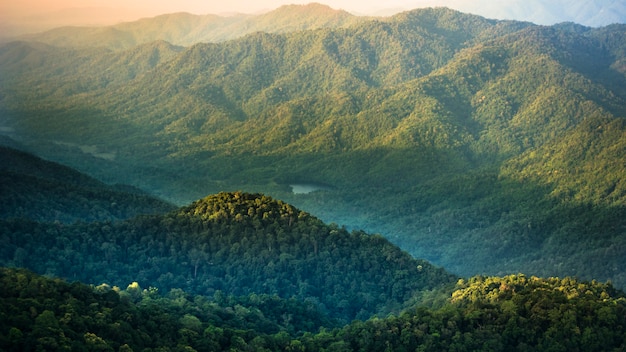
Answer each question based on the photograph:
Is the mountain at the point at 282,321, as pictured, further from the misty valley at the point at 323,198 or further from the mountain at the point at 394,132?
the mountain at the point at 394,132

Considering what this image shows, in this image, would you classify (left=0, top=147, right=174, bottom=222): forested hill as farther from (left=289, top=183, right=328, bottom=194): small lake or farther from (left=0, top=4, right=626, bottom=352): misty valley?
(left=289, top=183, right=328, bottom=194): small lake

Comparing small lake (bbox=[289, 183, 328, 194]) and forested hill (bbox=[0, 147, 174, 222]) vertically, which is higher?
forested hill (bbox=[0, 147, 174, 222])

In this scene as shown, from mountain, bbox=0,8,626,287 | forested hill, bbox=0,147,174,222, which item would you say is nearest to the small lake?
mountain, bbox=0,8,626,287

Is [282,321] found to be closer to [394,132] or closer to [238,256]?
[238,256]

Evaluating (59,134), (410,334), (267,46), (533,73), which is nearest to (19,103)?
(59,134)

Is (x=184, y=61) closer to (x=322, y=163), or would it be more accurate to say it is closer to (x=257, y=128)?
(x=257, y=128)
